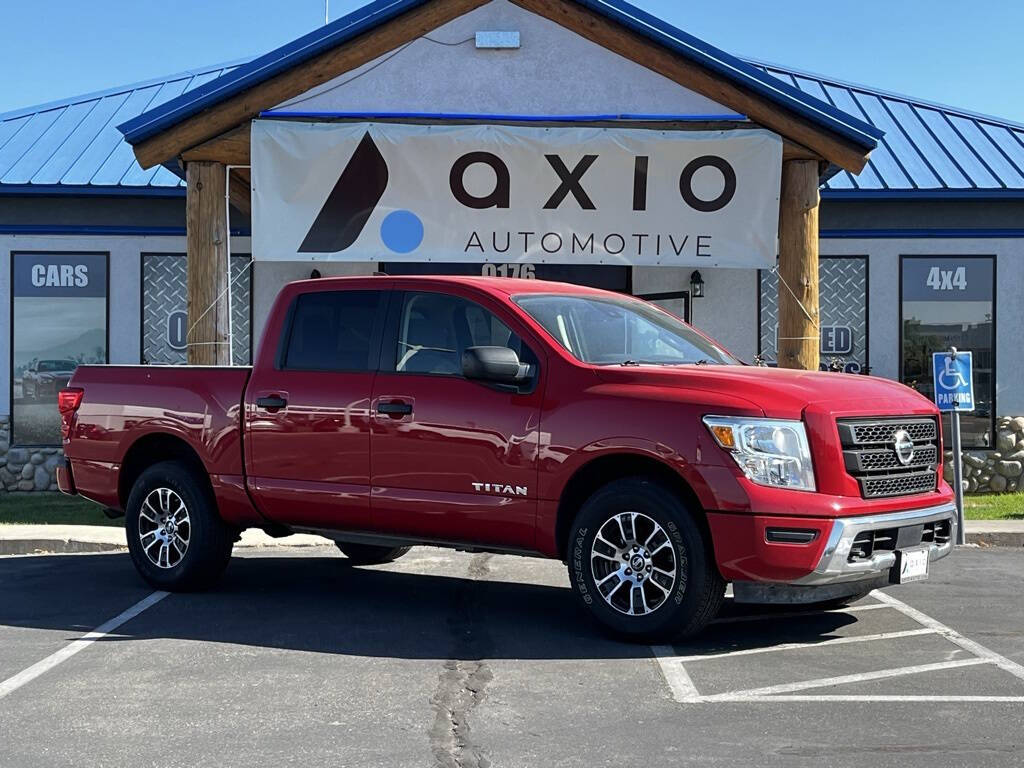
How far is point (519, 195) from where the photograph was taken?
12.9 m

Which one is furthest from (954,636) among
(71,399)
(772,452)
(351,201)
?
(351,201)

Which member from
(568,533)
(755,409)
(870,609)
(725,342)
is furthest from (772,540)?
(725,342)

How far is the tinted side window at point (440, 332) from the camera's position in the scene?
25.6ft

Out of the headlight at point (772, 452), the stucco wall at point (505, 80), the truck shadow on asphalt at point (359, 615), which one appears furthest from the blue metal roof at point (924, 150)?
the headlight at point (772, 452)

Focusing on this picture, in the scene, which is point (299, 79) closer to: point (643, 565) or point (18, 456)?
point (18, 456)

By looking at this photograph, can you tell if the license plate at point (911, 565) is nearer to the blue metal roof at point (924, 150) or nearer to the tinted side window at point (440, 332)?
the tinted side window at point (440, 332)

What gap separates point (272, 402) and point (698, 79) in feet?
20.4

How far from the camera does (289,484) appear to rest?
8.27 metres

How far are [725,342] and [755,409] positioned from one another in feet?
31.5

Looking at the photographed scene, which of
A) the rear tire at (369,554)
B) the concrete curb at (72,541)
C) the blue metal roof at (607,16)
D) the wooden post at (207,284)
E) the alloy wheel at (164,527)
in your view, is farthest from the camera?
the wooden post at (207,284)

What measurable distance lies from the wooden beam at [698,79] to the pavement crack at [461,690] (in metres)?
6.03

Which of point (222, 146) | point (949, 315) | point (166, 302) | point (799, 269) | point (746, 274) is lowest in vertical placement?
point (949, 315)

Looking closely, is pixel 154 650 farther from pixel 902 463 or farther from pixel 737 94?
pixel 737 94

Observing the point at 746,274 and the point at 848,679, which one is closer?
the point at 848,679
